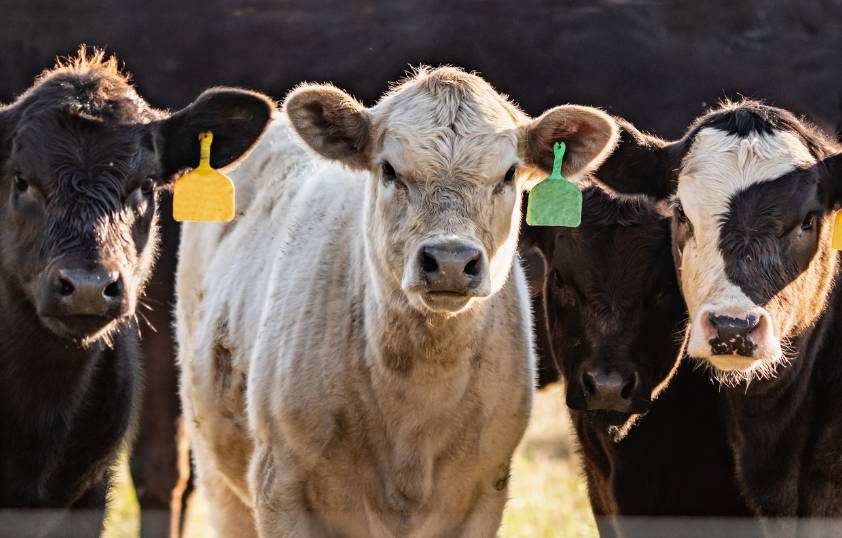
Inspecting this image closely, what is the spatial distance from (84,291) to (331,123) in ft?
3.64

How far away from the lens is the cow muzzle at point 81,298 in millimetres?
5875

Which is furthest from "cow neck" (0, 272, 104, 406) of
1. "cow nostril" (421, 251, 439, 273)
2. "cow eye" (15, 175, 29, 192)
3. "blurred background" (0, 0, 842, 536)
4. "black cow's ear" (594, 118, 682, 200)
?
"blurred background" (0, 0, 842, 536)

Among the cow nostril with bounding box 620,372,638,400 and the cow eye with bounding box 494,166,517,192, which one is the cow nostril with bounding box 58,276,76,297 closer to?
the cow eye with bounding box 494,166,517,192

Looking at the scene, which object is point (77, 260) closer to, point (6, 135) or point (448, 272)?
point (6, 135)

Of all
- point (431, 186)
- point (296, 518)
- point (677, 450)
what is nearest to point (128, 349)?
point (296, 518)

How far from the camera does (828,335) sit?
258 inches

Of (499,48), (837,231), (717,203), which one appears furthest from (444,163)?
(499,48)

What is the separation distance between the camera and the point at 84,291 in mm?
5863

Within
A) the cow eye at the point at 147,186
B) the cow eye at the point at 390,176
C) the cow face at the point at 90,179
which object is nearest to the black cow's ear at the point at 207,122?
the cow face at the point at 90,179

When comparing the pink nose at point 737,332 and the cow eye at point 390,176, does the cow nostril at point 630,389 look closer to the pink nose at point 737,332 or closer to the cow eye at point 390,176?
the pink nose at point 737,332

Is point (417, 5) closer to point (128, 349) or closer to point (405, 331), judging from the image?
point (128, 349)

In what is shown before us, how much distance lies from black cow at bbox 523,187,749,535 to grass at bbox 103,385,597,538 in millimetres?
847

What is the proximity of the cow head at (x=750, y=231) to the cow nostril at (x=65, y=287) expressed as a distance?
2.29 metres

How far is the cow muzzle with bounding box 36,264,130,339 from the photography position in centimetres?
588
